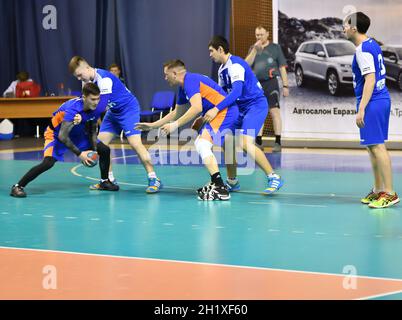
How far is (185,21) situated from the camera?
18.7 meters

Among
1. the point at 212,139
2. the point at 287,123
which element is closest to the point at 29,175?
the point at 212,139

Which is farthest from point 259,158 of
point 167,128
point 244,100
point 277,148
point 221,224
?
point 277,148

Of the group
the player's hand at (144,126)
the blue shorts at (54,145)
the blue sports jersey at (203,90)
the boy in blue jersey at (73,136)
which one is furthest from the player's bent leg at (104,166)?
the blue sports jersey at (203,90)

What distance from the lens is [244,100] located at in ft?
31.0

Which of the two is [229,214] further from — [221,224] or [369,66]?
[369,66]

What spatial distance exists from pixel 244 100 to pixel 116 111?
5.13 ft

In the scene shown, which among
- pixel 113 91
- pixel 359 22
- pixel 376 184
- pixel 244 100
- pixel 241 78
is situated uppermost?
pixel 359 22

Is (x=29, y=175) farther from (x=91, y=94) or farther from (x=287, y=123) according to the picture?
(x=287, y=123)

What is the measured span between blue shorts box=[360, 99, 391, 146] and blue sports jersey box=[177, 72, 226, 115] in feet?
5.49

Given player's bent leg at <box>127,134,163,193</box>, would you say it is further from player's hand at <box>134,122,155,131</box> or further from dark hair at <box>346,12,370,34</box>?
dark hair at <box>346,12,370,34</box>

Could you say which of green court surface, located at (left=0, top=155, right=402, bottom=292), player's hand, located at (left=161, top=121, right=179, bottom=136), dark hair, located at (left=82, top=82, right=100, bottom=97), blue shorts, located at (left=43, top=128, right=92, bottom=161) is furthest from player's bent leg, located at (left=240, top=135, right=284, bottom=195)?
blue shorts, located at (left=43, top=128, right=92, bottom=161)

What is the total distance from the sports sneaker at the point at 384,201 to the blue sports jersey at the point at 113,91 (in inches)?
125

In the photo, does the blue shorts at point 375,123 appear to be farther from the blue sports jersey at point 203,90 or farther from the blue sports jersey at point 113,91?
the blue sports jersey at point 113,91

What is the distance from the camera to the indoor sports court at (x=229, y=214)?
5414 mm
